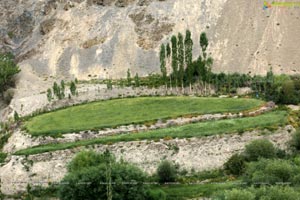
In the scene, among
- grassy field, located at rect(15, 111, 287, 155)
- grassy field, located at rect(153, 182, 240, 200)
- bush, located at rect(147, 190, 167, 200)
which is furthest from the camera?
grassy field, located at rect(15, 111, 287, 155)

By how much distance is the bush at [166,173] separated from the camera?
196ft

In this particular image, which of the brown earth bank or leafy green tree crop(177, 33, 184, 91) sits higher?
leafy green tree crop(177, 33, 184, 91)

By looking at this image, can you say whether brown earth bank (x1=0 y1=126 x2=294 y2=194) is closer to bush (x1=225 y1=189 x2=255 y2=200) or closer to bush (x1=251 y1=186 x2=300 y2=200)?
bush (x1=251 y1=186 x2=300 y2=200)

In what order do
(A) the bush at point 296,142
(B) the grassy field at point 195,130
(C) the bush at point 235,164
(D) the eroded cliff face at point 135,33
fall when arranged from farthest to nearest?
(D) the eroded cliff face at point 135,33
(B) the grassy field at point 195,130
(A) the bush at point 296,142
(C) the bush at point 235,164

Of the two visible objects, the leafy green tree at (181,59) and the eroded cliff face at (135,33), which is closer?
the leafy green tree at (181,59)

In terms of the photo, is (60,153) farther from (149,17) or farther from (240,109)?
(149,17)

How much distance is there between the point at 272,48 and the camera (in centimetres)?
10600

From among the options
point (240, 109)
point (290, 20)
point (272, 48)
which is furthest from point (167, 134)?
point (290, 20)

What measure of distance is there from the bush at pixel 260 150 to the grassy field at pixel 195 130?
540 cm

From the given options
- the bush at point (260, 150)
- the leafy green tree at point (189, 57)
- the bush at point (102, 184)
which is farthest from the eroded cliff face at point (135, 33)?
the bush at point (102, 184)

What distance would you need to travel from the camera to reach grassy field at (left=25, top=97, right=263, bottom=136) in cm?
7331

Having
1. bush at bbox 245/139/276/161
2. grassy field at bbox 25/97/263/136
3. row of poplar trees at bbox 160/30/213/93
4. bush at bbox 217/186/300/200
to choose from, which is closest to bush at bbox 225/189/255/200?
bush at bbox 217/186/300/200

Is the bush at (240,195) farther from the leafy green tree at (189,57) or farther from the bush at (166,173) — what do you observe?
the leafy green tree at (189,57)

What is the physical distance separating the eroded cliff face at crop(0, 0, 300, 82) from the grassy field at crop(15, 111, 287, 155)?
3404 cm
